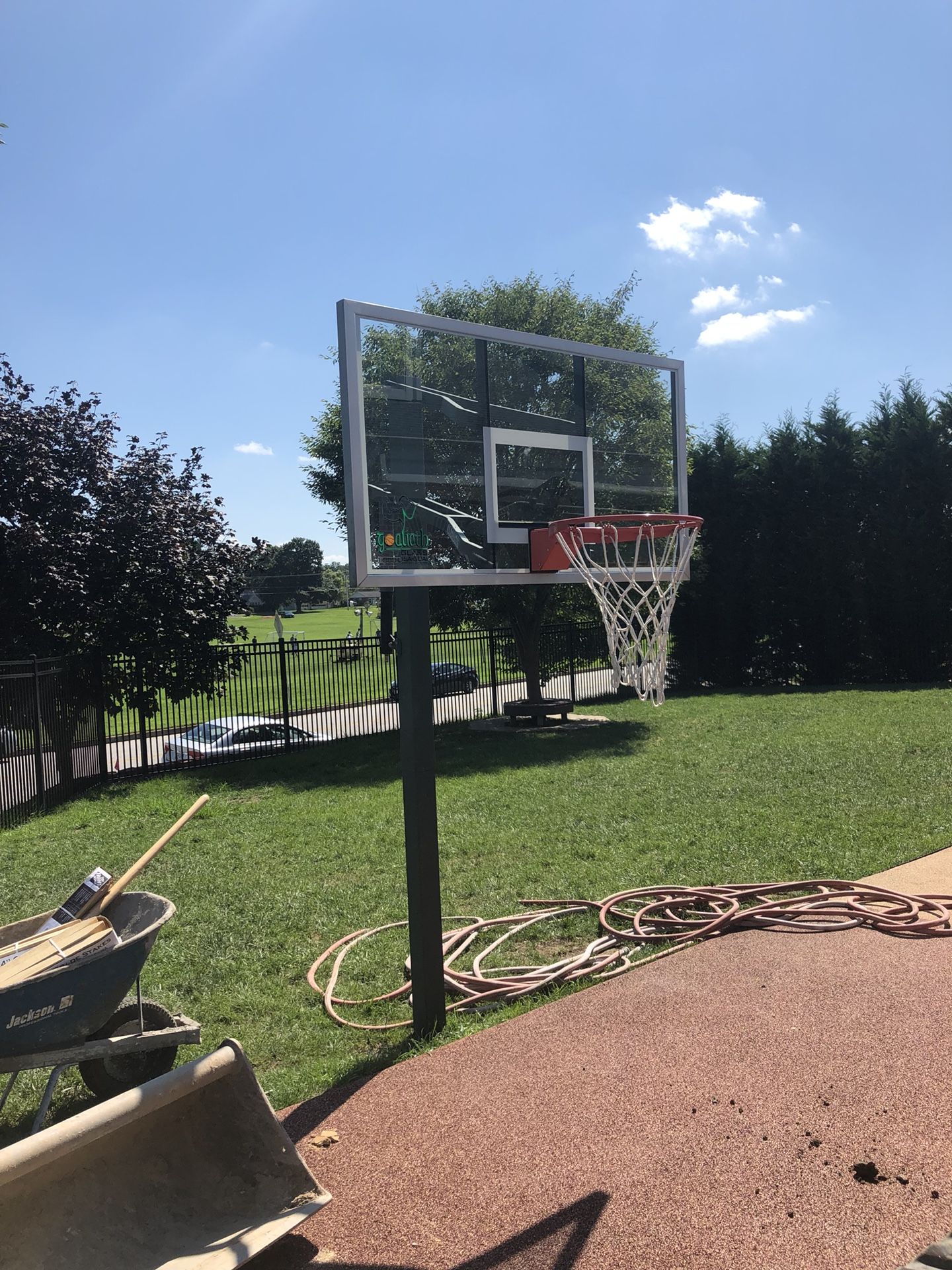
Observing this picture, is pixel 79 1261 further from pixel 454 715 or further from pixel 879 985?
pixel 454 715

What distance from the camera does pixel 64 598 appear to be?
12766 millimetres

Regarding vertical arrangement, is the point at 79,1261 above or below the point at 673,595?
below

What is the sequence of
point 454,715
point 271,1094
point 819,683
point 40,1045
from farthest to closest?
point 819,683, point 454,715, point 271,1094, point 40,1045

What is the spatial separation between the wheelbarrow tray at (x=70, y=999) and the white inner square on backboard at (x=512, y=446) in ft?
11.1

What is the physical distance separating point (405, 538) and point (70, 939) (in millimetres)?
2870

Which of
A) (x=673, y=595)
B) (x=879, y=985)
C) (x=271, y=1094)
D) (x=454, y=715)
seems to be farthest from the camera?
(x=454, y=715)

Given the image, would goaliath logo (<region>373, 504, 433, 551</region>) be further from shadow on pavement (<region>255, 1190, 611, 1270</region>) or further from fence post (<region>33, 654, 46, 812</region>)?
fence post (<region>33, 654, 46, 812</region>)

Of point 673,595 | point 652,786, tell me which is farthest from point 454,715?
point 673,595

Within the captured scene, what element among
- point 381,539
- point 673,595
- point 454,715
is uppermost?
point 381,539

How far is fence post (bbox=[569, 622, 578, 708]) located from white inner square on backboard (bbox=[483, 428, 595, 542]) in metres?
14.5

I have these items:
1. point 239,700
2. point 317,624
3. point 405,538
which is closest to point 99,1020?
point 405,538

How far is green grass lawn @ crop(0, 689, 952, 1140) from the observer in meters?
5.66

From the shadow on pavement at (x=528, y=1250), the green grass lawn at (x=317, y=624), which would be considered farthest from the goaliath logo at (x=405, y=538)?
the green grass lawn at (x=317, y=624)

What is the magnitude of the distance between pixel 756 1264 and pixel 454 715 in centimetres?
1793
